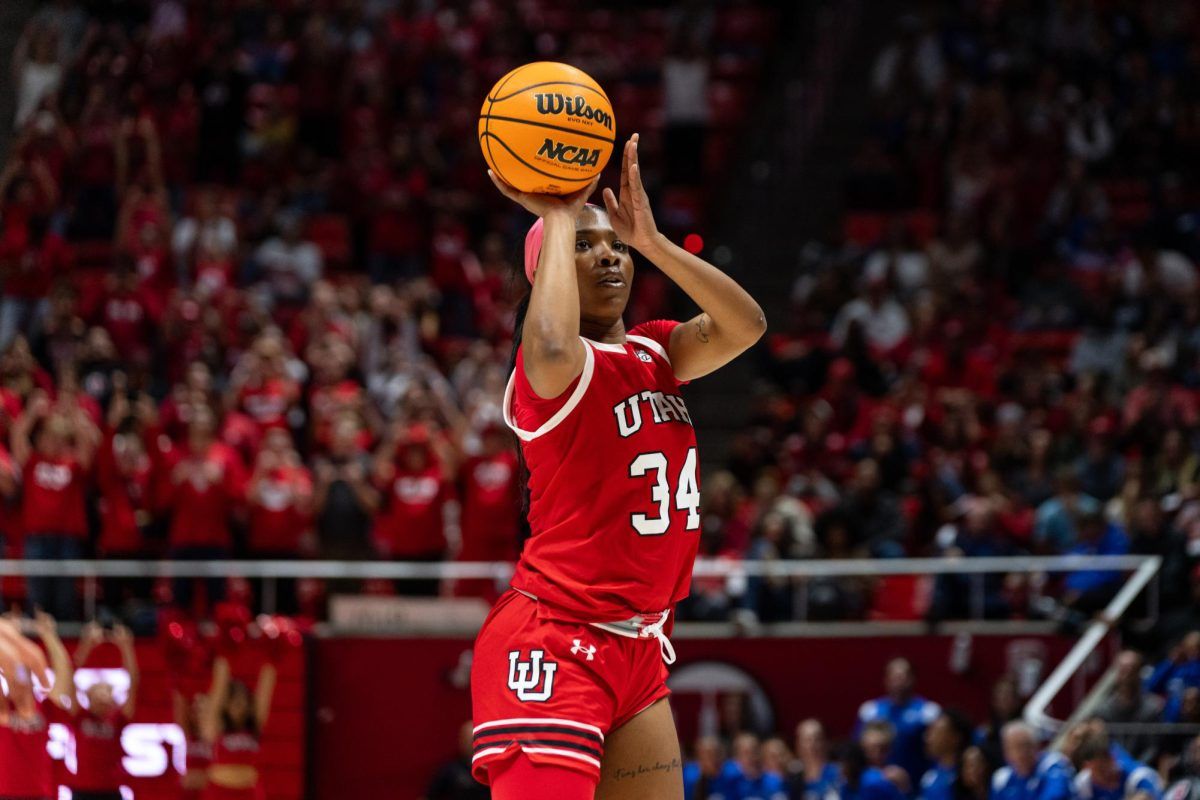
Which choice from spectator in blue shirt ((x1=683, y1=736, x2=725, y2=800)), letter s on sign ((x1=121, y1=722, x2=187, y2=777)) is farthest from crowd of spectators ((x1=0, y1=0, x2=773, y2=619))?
spectator in blue shirt ((x1=683, y1=736, x2=725, y2=800))

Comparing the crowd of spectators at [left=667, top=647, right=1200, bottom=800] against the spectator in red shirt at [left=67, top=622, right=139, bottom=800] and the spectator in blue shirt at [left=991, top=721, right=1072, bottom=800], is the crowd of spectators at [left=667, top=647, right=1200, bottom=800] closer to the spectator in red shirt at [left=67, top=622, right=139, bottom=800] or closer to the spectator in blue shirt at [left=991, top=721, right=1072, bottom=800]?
the spectator in blue shirt at [left=991, top=721, right=1072, bottom=800]

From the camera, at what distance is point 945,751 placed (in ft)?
38.0

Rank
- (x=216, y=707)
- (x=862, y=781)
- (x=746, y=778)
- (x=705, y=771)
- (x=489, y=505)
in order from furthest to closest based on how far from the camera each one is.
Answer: (x=489, y=505), (x=705, y=771), (x=746, y=778), (x=216, y=707), (x=862, y=781)

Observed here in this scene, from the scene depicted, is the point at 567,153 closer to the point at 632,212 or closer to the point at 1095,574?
the point at 632,212

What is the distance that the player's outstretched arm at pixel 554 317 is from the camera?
4512 mm

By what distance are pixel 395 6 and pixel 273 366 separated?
693cm

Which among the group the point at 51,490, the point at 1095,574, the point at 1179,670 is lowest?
the point at 1179,670

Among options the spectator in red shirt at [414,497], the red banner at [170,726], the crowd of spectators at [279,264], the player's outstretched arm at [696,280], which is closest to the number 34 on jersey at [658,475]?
the player's outstretched arm at [696,280]

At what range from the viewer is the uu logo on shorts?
465 centimetres

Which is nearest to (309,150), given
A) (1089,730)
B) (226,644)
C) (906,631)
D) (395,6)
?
(395,6)

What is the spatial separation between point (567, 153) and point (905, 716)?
823cm

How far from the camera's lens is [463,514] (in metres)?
13.3

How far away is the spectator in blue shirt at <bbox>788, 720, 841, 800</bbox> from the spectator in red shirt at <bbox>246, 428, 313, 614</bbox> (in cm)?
380

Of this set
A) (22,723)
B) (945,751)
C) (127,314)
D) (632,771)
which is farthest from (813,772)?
(632,771)
